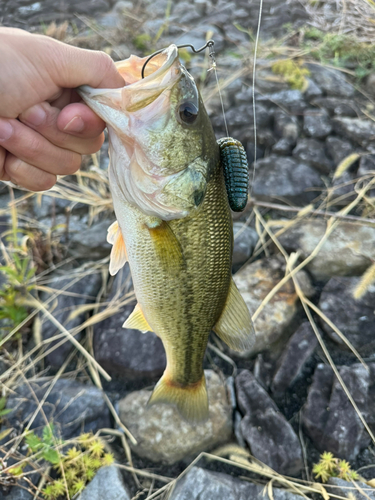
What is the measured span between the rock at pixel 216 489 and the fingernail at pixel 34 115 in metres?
2.15

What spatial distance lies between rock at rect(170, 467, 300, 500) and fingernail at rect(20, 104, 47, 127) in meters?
2.15

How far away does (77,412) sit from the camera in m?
2.53

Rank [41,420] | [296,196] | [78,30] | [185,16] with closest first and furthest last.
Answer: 1. [41,420]
2. [296,196]
3. [78,30]
4. [185,16]

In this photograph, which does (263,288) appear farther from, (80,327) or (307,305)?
(80,327)

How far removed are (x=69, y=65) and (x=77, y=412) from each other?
2.20 m

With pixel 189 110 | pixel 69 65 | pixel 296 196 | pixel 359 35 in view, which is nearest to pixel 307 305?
pixel 296 196

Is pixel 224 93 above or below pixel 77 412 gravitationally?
above

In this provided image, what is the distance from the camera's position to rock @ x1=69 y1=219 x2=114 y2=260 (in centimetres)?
343

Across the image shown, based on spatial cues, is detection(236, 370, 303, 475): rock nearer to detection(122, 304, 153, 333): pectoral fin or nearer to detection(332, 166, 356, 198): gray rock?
detection(122, 304, 153, 333): pectoral fin

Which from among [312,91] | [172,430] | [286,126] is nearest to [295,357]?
[172,430]

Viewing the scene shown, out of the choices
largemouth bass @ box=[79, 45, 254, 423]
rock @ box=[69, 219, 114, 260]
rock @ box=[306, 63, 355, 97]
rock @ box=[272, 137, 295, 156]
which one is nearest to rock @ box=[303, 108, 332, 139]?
rock @ box=[272, 137, 295, 156]

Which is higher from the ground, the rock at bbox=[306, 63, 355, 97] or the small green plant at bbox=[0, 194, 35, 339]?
the rock at bbox=[306, 63, 355, 97]

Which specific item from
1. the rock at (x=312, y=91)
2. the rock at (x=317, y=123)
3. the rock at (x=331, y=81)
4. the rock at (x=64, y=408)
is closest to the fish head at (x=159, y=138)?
the rock at (x=64, y=408)

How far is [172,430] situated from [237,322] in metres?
1.13
